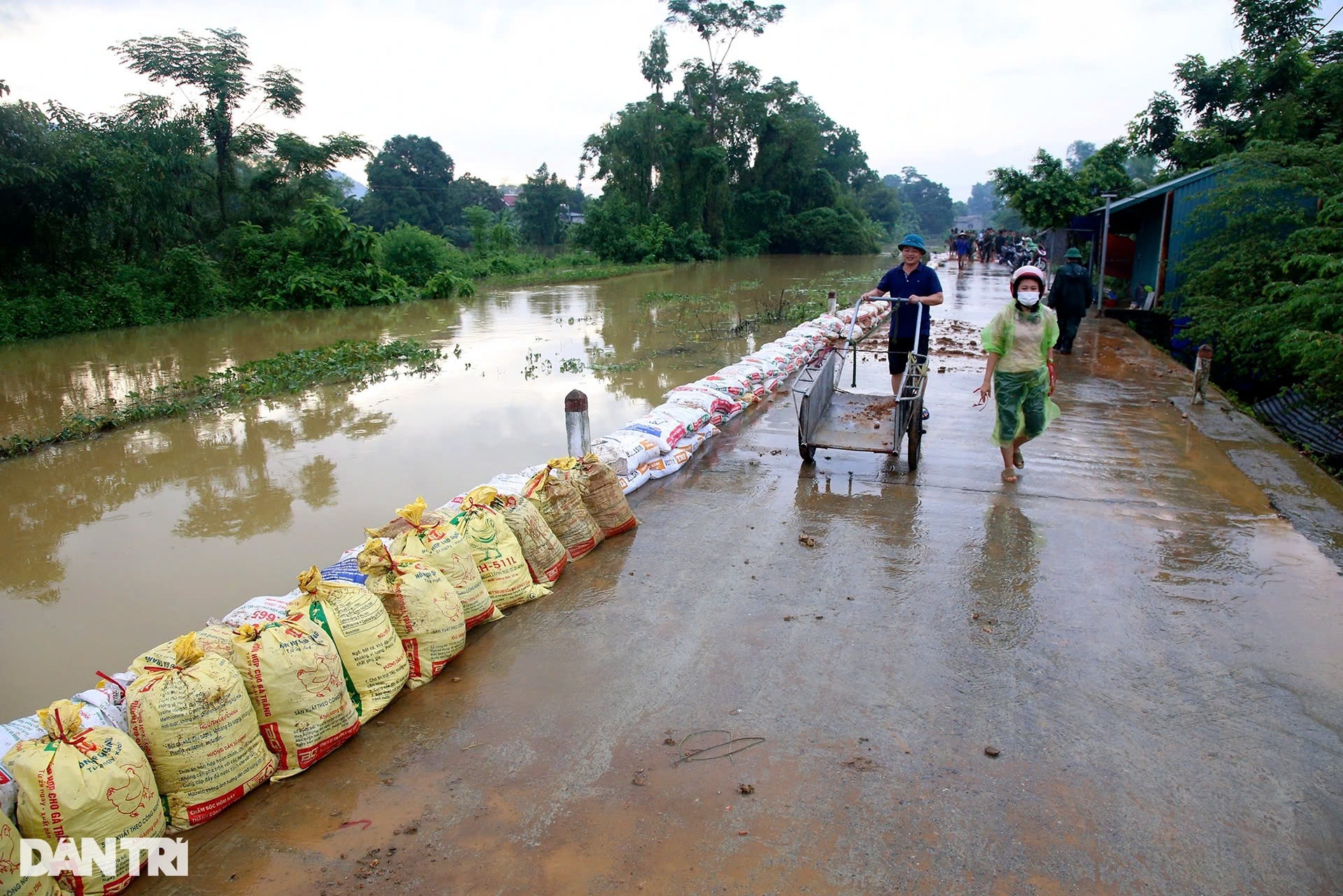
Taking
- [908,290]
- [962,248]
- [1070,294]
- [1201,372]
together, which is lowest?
[1201,372]

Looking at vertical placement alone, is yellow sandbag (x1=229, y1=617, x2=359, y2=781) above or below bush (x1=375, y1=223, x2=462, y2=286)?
below

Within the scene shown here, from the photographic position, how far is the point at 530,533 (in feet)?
13.0

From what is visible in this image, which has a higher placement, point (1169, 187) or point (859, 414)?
point (1169, 187)

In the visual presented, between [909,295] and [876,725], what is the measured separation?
12.0 feet

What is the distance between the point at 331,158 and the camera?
22.8 m

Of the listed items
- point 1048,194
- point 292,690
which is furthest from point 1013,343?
point 1048,194

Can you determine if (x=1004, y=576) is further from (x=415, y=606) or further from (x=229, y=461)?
A: (x=229, y=461)

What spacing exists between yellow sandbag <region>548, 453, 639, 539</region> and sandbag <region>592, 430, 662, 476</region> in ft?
1.96

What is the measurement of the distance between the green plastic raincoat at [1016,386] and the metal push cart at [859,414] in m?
0.48

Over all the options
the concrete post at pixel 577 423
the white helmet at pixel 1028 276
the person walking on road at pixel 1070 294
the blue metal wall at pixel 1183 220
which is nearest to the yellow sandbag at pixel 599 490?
the concrete post at pixel 577 423

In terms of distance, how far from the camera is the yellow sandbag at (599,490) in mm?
4457

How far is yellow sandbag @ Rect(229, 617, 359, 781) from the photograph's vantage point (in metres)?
2.61

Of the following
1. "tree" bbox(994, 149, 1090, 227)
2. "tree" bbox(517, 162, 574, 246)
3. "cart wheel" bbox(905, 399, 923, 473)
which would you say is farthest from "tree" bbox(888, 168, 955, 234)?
"cart wheel" bbox(905, 399, 923, 473)

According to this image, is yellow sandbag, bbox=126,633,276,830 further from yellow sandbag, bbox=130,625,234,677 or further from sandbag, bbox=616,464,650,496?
sandbag, bbox=616,464,650,496
